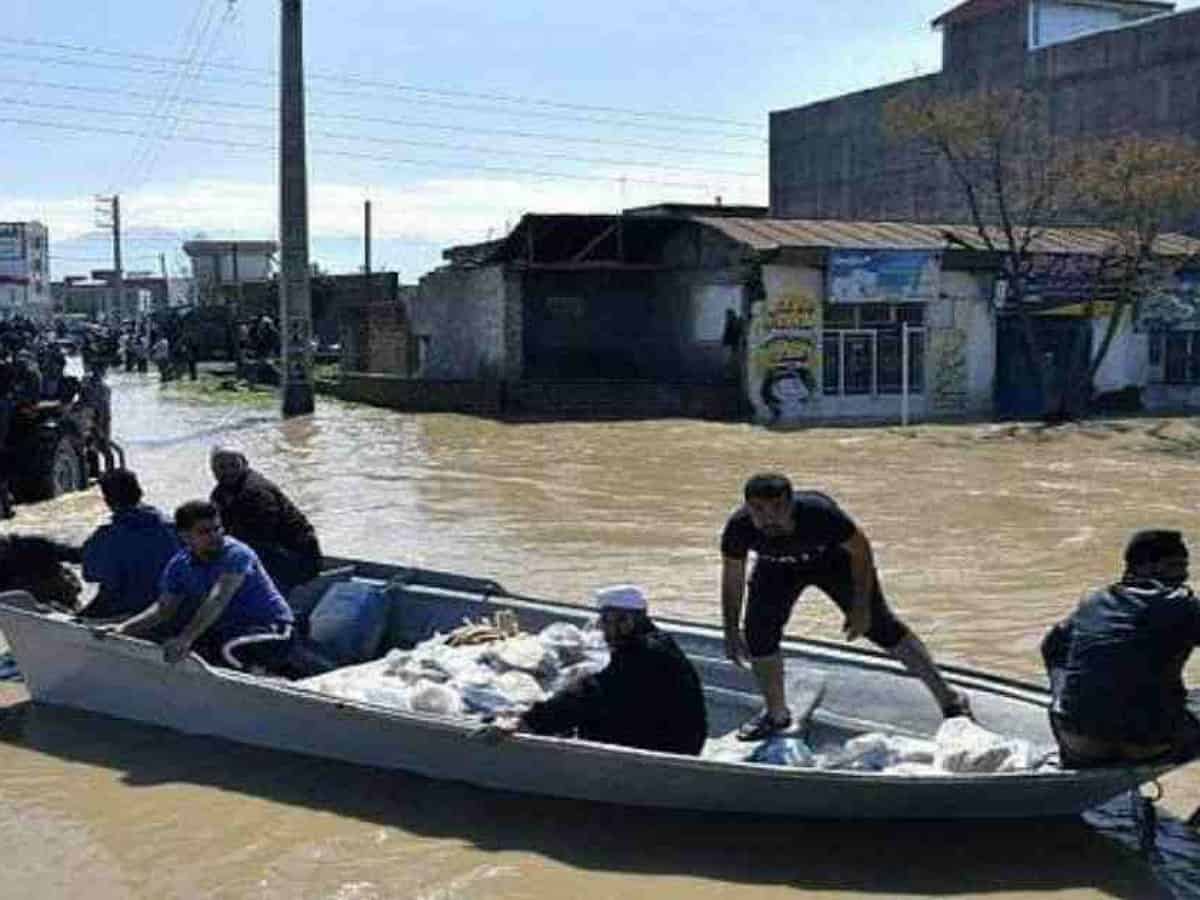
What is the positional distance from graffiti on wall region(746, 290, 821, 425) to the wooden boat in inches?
868

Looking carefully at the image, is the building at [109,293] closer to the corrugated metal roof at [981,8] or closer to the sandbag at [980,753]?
the corrugated metal roof at [981,8]

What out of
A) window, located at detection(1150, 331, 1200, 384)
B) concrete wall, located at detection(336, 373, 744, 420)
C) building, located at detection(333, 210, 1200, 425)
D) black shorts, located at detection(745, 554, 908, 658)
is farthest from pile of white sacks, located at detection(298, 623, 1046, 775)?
window, located at detection(1150, 331, 1200, 384)

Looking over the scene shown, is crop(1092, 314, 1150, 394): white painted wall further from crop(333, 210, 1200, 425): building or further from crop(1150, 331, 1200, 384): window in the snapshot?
crop(1150, 331, 1200, 384): window

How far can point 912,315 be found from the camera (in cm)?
3262

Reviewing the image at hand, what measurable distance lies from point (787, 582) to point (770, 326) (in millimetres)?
24454

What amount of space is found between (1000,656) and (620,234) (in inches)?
946

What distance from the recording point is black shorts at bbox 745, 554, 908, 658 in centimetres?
725

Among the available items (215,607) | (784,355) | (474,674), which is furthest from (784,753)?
(784,355)

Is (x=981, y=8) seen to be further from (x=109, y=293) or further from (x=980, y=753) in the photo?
(x=109, y=293)

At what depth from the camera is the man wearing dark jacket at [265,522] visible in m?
9.23

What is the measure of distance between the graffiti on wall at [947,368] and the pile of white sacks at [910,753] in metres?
25.9

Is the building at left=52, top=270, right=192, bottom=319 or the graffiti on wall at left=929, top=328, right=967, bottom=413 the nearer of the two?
the graffiti on wall at left=929, top=328, right=967, bottom=413

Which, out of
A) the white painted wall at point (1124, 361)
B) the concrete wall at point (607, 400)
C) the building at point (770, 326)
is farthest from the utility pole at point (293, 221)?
the white painted wall at point (1124, 361)

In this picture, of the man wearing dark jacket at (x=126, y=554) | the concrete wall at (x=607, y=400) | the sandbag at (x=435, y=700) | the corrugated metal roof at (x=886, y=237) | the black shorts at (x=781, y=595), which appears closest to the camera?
the black shorts at (x=781, y=595)
